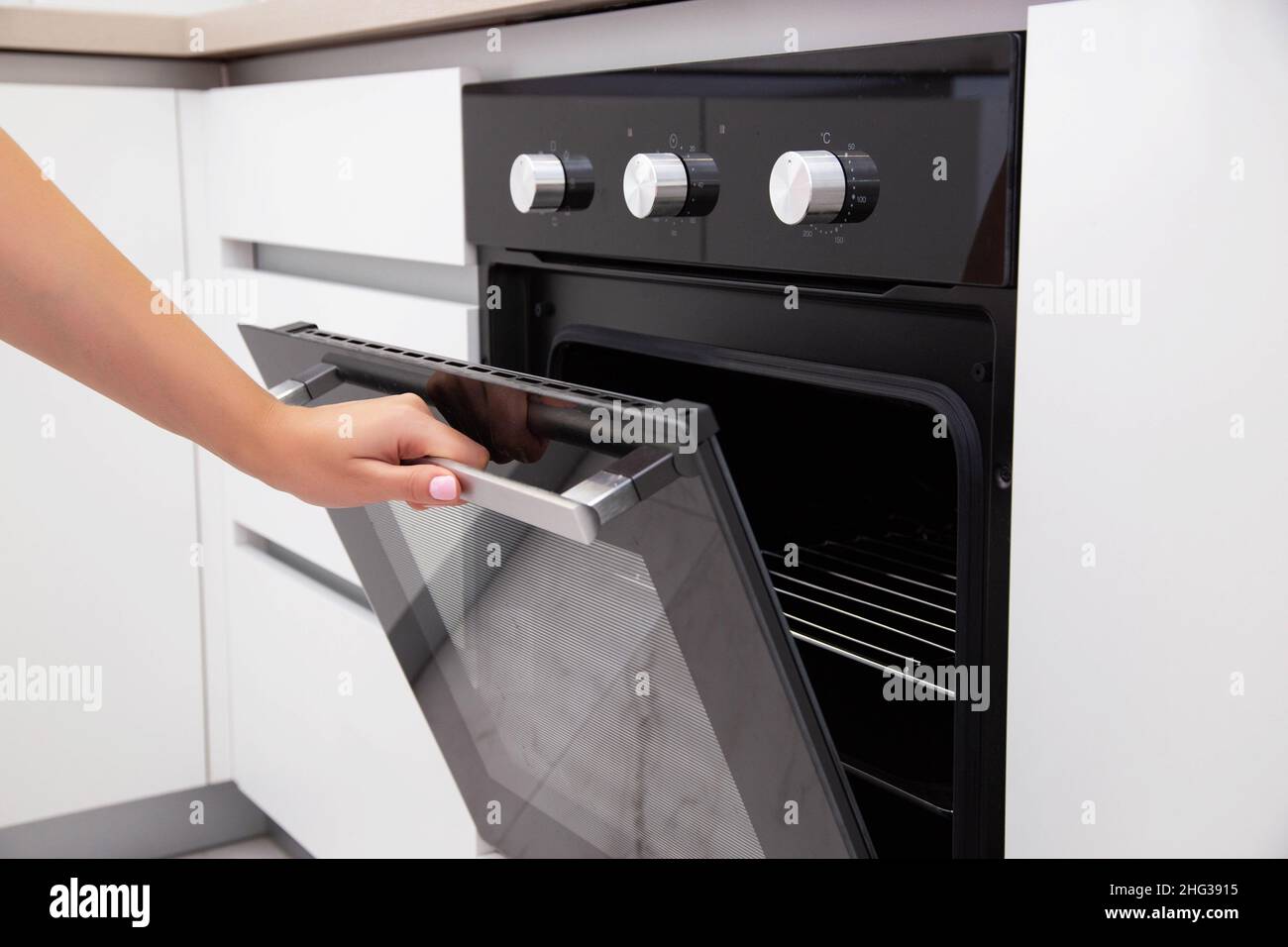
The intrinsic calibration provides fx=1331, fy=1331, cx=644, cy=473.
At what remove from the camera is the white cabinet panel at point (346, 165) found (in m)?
1.11

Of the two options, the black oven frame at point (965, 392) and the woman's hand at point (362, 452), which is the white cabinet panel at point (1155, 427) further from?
the woman's hand at point (362, 452)

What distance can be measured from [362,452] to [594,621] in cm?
16

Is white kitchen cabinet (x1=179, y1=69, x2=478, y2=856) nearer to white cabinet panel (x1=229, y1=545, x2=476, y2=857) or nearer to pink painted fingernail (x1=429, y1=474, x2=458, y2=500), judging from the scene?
white cabinet panel (x1=229, y1=545, x2=476, y2=857)

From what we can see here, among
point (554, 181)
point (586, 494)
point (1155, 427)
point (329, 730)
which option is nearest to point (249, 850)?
point (329, 730)

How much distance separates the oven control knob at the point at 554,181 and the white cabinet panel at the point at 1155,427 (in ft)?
1.20

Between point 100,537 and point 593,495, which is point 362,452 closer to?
point 593,495

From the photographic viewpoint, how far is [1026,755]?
680mm

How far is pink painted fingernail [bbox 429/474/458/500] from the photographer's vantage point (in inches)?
26.6

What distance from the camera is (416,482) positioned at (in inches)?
27.0

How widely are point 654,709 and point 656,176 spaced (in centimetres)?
32

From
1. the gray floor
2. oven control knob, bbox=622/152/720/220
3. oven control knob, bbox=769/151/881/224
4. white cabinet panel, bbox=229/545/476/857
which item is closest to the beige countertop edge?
oven control knob, bbox=622/152/720/220

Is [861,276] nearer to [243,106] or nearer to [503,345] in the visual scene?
[503,345]

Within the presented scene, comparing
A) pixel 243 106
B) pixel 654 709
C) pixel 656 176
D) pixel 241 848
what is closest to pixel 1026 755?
pixel 654 709

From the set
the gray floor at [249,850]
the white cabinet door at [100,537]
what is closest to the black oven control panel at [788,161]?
the white cabinet door at [100,537]
